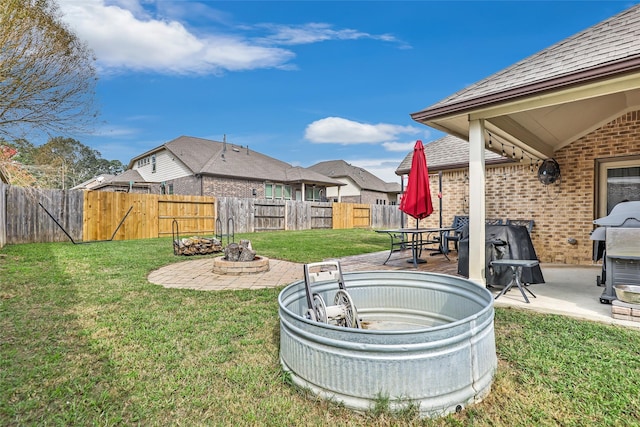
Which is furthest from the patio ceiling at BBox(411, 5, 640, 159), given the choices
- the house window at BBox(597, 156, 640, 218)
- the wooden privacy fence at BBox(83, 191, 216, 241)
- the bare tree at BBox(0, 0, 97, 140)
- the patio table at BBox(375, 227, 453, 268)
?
the wooden privacy fence at BBox(83, 191, 216, 241)

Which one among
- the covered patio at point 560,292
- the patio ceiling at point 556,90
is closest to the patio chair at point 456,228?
the covered patio at point 560,292

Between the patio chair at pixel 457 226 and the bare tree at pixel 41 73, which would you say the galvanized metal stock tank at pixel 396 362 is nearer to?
the patio chair at pixel 457 226

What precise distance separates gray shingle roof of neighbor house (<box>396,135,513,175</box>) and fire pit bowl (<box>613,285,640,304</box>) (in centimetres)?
504

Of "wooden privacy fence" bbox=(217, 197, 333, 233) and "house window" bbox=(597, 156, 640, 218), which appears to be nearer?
"house window" bbox=(597, 156, 640, 218)

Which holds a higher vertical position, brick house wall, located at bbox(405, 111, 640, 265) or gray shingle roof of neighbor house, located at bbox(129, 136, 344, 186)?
gray shingle roof of neighbor house, located at bbox(129, 136, 344, 186)

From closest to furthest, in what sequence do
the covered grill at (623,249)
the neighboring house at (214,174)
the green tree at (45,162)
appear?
1. the covered grill at (623,249)
2. the green tree at (45,162)
3. the neighboring house at (214,174)

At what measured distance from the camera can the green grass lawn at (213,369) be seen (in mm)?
1927

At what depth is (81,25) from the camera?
902 cm

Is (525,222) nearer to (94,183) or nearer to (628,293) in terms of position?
(628,293)

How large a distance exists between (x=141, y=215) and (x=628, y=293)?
1353 centimetres

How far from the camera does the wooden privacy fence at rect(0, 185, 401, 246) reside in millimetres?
10109

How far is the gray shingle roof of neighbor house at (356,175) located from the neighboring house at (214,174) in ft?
19.4

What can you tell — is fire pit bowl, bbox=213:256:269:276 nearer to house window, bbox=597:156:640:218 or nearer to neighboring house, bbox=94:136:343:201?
house window, bbox=597:156:640:218

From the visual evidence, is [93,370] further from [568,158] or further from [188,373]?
[568,158]
